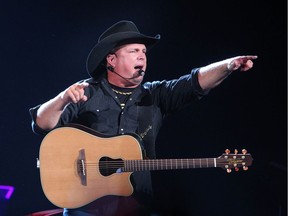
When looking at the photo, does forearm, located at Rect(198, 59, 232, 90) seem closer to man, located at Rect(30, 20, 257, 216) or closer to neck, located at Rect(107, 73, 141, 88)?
man, located at Rect(30, 20, 257, 216)

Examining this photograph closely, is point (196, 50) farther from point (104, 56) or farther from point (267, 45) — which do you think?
point (104, 56)

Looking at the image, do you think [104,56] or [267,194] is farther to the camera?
[267,194]

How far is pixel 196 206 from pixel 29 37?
1.60 m

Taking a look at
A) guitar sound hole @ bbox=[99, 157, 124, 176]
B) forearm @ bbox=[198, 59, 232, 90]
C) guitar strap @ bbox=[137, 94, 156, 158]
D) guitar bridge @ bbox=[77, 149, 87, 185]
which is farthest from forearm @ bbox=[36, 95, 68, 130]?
forearm @ bbox=[198, 59, 232, 90]

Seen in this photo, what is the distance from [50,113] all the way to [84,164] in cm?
34

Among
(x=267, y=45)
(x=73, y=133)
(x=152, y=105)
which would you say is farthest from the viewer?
(x=267, y=45)

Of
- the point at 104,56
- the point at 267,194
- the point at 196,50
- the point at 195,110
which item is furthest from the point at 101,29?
the point at 267,194

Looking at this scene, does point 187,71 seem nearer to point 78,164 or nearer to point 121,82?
point 121,82

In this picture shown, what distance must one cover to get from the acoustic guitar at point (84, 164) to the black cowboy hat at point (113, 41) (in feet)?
A: 1.42

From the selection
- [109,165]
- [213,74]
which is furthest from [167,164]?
[213,74]

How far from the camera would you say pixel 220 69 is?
2.17 metres

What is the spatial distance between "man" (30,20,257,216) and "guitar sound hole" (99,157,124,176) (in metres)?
0.13

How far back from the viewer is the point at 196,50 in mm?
2717

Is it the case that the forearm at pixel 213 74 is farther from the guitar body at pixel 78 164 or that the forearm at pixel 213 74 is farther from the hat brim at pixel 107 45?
the guitar body at pixel 78 164
